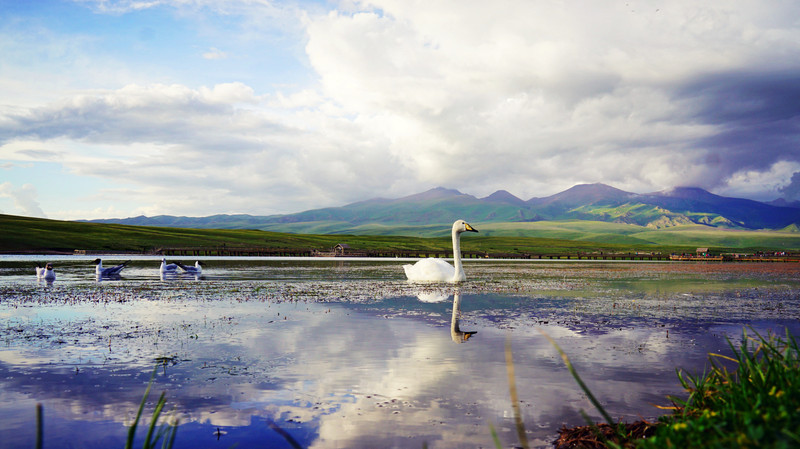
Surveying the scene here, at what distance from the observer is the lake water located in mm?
A: 7688

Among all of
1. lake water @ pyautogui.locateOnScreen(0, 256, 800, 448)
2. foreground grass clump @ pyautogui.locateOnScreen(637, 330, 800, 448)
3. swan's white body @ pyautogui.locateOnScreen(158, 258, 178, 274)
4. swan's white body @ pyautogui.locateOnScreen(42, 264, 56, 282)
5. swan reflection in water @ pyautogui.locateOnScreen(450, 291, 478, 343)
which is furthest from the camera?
swan's white body @ pyautogui.locateOnScreen(158, 258, 178, 274)

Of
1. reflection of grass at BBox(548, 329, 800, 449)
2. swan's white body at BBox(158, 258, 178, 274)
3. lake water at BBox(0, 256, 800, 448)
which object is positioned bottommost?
lake water at BBox(0, 256, 800, 448)

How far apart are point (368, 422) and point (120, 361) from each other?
6899 millimetres

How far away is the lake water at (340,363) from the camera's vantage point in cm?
769

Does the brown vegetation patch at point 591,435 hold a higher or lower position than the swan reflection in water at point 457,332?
higher

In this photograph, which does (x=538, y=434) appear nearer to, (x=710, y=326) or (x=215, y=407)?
(x=215, y=407)

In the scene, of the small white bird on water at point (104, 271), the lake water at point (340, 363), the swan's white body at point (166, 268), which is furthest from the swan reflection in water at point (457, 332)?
the small white bird on water at point (104, 271)

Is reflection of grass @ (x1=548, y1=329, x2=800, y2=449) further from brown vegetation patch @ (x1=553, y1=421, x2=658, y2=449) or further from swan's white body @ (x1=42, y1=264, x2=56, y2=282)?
swan's white body @ (x1=42, y1=264, x2=56, y2=282)

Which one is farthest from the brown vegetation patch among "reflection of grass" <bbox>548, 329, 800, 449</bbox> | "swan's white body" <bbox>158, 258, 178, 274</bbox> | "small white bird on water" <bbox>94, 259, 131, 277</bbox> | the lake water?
"swan's white body" <bbox>158, 258, 178, 274</bbox>

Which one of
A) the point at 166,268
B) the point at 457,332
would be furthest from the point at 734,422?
the point at 166,268

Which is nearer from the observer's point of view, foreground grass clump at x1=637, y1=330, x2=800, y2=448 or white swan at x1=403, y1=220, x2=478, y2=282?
foreground grass clump at x1=637, y1=330, x2=800, y2=448

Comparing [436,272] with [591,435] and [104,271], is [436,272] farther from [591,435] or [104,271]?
[591,435]

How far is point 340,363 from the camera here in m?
11.6

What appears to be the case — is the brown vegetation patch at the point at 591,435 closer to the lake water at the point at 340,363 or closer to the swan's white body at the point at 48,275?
the lake water at the point at 340,363
